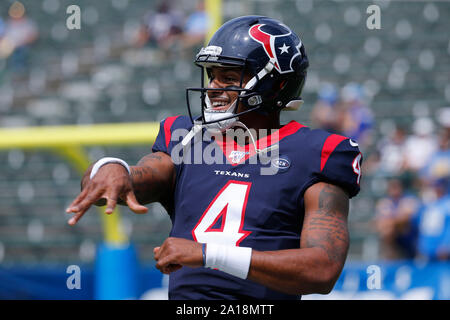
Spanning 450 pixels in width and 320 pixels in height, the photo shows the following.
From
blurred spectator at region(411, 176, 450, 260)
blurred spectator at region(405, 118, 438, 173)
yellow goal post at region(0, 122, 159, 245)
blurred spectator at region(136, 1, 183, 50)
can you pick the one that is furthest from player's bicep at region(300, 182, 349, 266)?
blurred spectator at region(136, 1, 183, 50)

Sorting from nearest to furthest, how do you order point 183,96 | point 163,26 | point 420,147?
point 420,147
point 163,26
point 183,96

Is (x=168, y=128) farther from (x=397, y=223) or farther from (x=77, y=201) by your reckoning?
(x=397, y=223)

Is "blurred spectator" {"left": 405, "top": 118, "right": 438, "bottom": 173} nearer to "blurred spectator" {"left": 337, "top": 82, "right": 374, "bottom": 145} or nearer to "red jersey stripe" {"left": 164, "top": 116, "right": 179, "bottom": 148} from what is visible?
"blurred spectator" {"left": 337, "top": 82, "right": 374, "bottom": 145}

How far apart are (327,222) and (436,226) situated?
128 inches

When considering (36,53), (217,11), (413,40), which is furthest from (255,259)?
(36,53)

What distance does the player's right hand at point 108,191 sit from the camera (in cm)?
171

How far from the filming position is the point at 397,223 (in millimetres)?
5281

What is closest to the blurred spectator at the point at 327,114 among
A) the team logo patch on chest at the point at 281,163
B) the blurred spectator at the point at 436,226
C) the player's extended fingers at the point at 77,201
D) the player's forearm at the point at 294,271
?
the blurred spectator at the point at 436,226

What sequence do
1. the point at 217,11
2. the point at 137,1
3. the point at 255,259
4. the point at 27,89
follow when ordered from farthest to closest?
1. the point at 137,1
2. the point at 27,89
3. the point at 217,11
4. the point at 255,259

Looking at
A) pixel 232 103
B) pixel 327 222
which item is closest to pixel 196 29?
→ pixel 232 103
